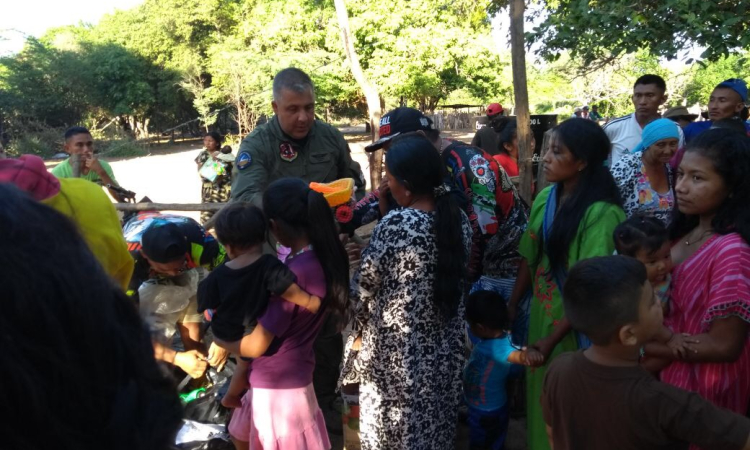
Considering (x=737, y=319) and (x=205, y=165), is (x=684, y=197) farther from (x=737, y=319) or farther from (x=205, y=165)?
(x=205, y=165)

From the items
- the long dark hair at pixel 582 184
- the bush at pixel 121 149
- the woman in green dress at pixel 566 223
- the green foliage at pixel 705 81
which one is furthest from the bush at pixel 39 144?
the green foliage at pixel 705 81

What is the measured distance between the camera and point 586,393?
1670mm

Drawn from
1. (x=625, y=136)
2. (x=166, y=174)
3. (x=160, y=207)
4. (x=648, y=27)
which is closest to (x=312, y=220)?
(x=160, y=207)

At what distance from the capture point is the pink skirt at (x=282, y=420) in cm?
235

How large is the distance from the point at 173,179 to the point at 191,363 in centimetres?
1546

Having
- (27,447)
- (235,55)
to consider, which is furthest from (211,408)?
(235,55)

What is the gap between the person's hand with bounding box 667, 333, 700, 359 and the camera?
1853mm

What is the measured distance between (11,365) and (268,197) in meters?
1.85

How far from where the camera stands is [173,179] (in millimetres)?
17562

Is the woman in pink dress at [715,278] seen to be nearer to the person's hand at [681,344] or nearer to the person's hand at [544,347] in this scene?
the person's hand at [681,344]

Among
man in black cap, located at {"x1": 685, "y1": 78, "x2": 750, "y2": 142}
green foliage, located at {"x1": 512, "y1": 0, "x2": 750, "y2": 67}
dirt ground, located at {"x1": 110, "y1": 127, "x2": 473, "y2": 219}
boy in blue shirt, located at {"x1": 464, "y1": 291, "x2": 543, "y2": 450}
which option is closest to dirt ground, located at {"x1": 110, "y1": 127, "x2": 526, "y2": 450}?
dirt ground, located at {"x1": 110, "y1": 127, "x2": 473, "y2": 219}

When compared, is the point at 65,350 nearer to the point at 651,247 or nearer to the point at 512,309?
the point at 651,247

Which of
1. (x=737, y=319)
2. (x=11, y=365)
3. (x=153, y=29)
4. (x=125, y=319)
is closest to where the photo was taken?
(x=11, y=365)

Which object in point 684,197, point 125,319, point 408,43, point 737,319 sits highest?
point 408,43
